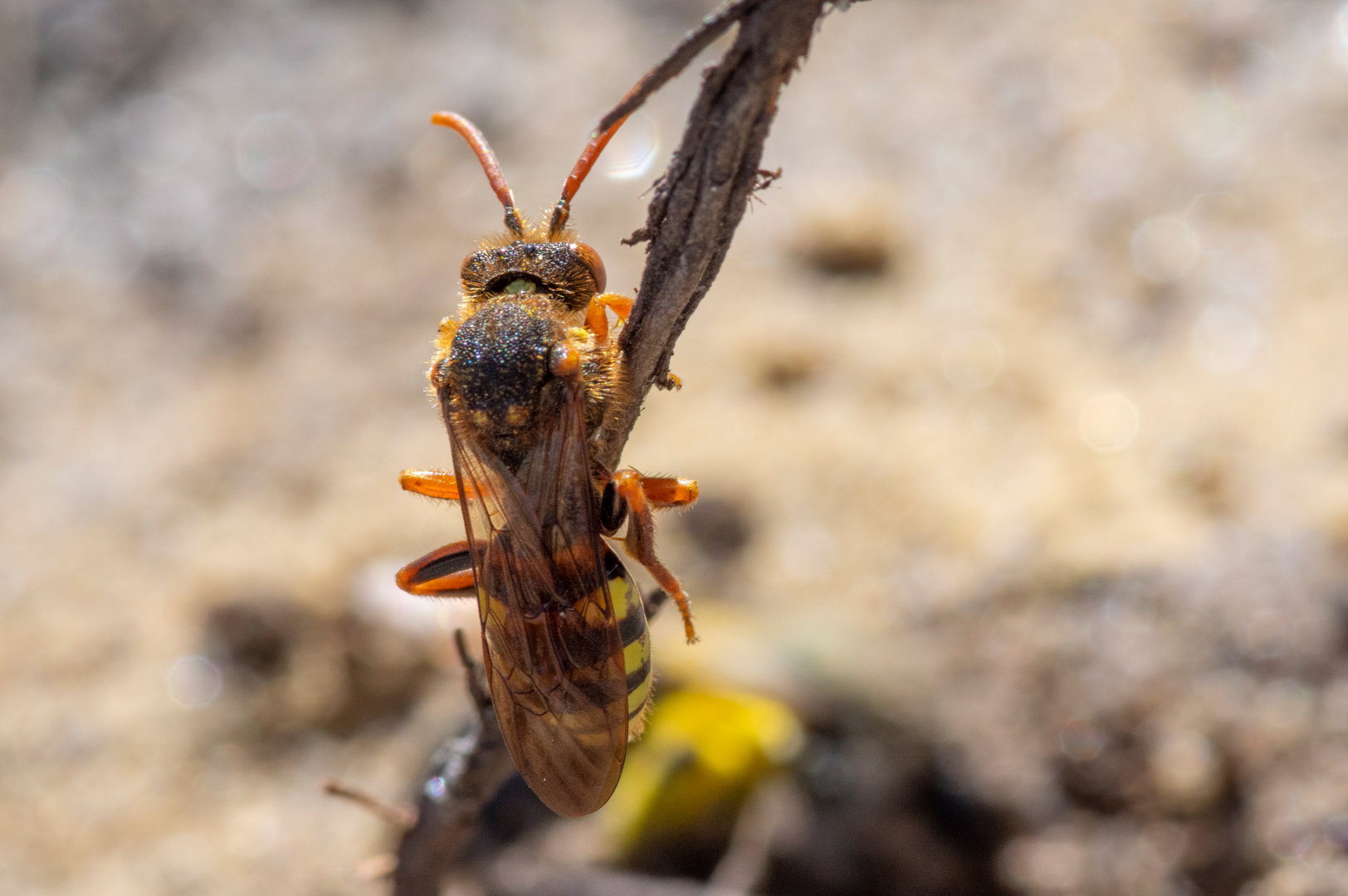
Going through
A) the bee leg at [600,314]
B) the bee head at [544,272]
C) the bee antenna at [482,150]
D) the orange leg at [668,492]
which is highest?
the bee antenna at [482,150]

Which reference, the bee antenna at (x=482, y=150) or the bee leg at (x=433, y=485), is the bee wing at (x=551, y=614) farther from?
the bee antenna at (x=482, y=150)

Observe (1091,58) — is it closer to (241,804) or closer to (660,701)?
(660,701)

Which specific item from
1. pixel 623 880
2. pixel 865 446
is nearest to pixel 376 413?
pixel 865 446

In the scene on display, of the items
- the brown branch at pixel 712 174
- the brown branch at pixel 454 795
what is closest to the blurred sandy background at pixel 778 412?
the brown branch at pixel 454 795

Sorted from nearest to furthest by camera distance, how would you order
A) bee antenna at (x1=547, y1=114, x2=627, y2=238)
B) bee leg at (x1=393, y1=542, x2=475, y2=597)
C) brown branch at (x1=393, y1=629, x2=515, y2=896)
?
bee antenna at (x1=547, y1=114, x2=627, y2=238), brown branch at (x1=393, y1=629, x2=515, y2=896), bee leg at (x1=393, y1=542, x2=475, y2=597)

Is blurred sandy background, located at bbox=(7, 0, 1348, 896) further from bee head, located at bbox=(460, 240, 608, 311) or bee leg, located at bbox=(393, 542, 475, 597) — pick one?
bee head, located at bbox=(460, 240, 608, 311)

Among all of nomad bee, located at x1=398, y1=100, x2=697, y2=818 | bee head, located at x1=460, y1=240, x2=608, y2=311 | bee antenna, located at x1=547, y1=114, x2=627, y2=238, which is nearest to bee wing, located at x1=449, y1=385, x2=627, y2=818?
nomad bee, located at x1=398, y1=100, x2=697, y2=818

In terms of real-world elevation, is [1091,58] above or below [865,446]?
above
